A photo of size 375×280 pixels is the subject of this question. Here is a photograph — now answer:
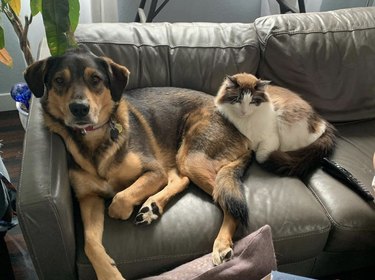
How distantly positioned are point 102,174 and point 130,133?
23 centimetres

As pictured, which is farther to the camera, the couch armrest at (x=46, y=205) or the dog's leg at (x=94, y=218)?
the dog's leg at (x=94, y=218)

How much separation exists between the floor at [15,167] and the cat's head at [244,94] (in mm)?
1008

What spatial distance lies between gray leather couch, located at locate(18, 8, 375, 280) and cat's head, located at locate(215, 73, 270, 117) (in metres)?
0.25

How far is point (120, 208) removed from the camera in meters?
1.50

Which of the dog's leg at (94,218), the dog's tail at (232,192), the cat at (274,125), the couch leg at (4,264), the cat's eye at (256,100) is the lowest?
the couch leg at (4,264)

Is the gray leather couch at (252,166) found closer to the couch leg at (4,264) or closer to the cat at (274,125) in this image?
the cat at (274,125)

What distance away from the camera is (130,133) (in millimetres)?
1727

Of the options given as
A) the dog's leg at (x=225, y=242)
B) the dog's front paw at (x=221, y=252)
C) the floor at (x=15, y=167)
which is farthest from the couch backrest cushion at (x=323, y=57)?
the floor at (x=15, y=167)

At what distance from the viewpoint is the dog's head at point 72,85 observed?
1.45 meters

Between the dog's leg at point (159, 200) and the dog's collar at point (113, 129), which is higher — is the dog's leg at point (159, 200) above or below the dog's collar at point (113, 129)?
below

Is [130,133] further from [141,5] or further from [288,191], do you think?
[141,5]

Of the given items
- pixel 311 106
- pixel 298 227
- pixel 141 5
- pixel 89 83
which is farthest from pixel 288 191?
pixel 141 5

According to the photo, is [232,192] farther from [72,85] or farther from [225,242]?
[72,85]

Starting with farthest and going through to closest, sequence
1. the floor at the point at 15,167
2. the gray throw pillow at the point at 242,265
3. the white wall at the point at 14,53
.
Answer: the white wall at the point at 14,53 → the floor at the point at 15,167 → the gray throw pillow at the point at 242,265
